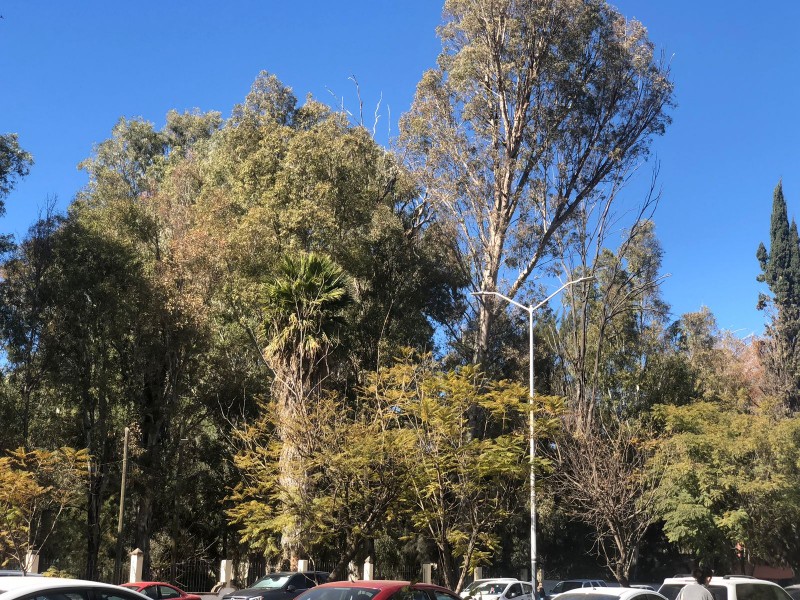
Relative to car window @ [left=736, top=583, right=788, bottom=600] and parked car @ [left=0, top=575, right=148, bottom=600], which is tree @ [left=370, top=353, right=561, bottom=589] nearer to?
car window @ [left=736, top=583, right=788, bottom=600]

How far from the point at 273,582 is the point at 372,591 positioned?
14.4m

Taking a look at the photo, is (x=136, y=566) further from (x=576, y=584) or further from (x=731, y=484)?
(x=731, y=484)

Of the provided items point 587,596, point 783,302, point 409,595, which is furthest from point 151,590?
point 783,302

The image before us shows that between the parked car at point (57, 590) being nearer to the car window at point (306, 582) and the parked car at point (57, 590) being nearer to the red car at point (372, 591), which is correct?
the red car at point (372, 591)

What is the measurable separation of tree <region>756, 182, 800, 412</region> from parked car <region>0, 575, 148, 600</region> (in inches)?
1615

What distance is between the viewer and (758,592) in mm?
13258

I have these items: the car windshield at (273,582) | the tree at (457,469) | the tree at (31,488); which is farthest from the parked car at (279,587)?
the tree at (31,488)

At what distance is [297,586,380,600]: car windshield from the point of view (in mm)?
10102

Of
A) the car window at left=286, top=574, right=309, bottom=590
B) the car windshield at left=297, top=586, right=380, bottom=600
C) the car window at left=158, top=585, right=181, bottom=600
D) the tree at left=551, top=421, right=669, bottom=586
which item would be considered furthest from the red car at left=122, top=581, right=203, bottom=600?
the car windshield at left=297, top=586, right=380, bottom=600

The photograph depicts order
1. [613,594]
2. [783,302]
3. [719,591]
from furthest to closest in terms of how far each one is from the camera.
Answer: [783,302], [719,591], [613,594]

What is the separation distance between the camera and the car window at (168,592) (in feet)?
79.1

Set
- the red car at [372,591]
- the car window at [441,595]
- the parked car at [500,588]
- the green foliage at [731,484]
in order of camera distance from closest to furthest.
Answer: the red car at [372,591] → the car window at [441,595] → the parked car at [500,588] → the green foliage at [731,484]

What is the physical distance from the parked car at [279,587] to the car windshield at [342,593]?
1253 cm

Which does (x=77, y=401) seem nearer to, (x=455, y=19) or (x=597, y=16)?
(x=455, y=19)
